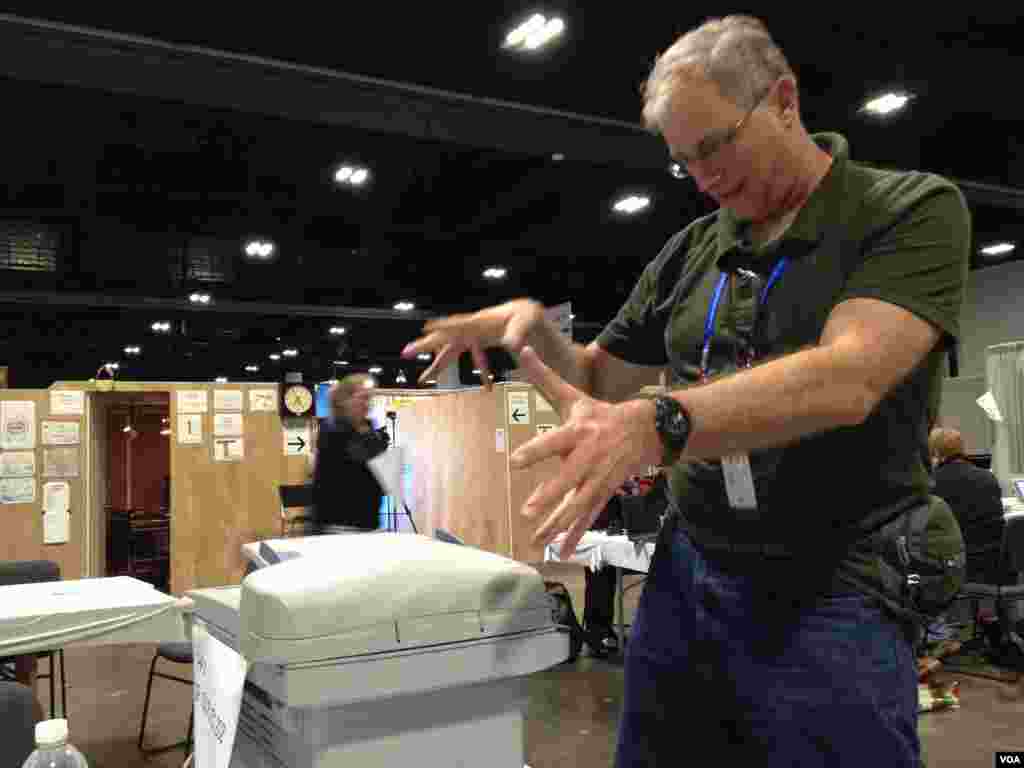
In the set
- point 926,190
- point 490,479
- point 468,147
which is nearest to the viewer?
point 926,190

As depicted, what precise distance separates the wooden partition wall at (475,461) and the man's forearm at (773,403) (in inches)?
290

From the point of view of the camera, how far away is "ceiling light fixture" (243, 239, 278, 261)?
10.1 metres

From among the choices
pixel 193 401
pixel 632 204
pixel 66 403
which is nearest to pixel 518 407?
pixel 632 204

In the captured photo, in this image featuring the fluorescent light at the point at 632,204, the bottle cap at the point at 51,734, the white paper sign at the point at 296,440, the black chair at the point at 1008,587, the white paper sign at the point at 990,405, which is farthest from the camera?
the fluorescent light at the point at 632,204

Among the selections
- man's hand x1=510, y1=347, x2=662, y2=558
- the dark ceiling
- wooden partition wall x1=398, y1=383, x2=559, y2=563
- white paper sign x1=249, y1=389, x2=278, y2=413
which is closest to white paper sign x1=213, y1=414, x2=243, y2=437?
white paper sign x1=249, y1=389, x2=278, y2=413

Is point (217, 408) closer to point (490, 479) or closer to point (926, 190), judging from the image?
point (490, 479)

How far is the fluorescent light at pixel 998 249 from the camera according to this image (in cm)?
1099

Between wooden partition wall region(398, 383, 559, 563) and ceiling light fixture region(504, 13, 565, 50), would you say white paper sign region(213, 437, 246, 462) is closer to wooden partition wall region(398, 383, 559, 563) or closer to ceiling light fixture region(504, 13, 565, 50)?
wooden partition wall region(398, 383, 559, 563)

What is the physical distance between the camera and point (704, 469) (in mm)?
990

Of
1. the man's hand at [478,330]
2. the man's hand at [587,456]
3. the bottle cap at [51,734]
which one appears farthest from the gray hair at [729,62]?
the bottle cap at [51,734]

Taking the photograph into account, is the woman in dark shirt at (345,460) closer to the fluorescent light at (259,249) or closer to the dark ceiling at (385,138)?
the dark ceiling at (385,138)

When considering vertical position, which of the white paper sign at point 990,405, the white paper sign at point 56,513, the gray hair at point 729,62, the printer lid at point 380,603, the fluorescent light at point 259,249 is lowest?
the white paper sign at point 56,513

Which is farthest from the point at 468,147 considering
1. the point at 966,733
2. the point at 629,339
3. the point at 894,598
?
the point at 894,598

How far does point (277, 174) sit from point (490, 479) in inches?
163
